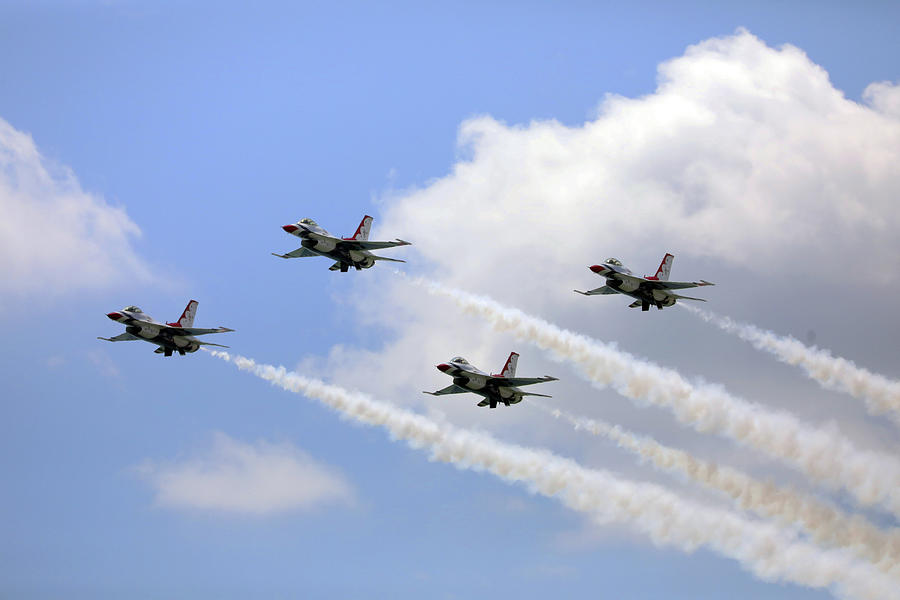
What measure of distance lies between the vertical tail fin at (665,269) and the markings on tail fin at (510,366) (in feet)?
47.6

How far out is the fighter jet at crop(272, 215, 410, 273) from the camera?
10000 centimetres

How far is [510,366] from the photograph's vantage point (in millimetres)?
93188

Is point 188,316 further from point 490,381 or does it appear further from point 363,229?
point 490,381

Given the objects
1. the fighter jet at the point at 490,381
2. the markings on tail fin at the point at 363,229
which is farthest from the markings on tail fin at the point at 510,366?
the markings on tail fin at the point at 363,229

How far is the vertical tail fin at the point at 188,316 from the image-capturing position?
10069 centimetres

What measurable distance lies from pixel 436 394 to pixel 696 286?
2365 centimetres

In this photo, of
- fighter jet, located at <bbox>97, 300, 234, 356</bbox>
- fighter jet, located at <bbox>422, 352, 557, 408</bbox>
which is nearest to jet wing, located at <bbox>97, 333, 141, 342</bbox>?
fighter jet, located at <bbox>97, 300, 234, 356</bbox>

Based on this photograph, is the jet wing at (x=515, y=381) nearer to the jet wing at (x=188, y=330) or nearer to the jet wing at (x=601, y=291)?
the jet wing at (x=601, y=291)

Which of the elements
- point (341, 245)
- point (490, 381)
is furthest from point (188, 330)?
point (490, 381)

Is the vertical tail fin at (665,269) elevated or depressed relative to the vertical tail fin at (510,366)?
elevated

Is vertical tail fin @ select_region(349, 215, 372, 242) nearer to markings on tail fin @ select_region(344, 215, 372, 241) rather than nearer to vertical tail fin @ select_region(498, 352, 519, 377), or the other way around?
markings on tail fin @ select_region(344, 215, 372, 241)

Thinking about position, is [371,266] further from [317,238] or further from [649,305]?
[649,305]

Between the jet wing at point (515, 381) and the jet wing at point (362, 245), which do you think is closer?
the jet wing at point (515, 381)

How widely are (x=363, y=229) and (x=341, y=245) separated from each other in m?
3.12
